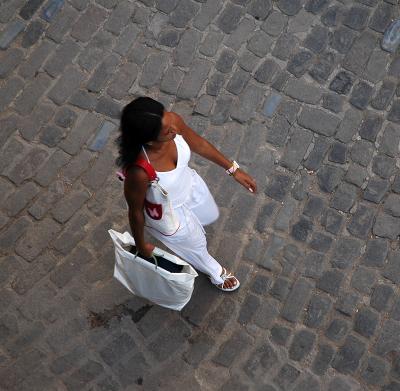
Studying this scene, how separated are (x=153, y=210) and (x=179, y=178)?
0.28 m

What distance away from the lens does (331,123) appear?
19.3ft

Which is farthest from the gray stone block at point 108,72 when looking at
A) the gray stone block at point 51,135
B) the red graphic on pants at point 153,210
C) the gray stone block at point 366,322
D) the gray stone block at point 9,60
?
the gray stone block at point 366,322

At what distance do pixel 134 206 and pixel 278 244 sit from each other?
201 cm

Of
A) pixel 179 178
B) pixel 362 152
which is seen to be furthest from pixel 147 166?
pixel 362 152

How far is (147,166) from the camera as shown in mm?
3676

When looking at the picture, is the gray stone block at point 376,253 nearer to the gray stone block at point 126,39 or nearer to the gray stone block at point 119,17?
the gray stone block at point 126,39

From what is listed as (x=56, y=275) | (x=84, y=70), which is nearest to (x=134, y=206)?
(x=56, y=275)

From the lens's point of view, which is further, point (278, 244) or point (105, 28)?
point (105, 28)

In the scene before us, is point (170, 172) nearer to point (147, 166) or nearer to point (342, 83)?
point (147, 166)

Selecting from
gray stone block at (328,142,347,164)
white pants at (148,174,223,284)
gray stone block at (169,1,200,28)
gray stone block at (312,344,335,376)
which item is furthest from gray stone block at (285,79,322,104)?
gray stone block at (312,344,335,376)

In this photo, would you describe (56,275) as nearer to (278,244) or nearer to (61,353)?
(61,353)

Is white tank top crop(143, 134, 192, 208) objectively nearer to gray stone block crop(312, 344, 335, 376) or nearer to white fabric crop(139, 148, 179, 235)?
white fabric crop(139, 148, 179, 235)

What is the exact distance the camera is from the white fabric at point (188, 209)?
4020mm

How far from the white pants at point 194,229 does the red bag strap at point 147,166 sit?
1.98ft
